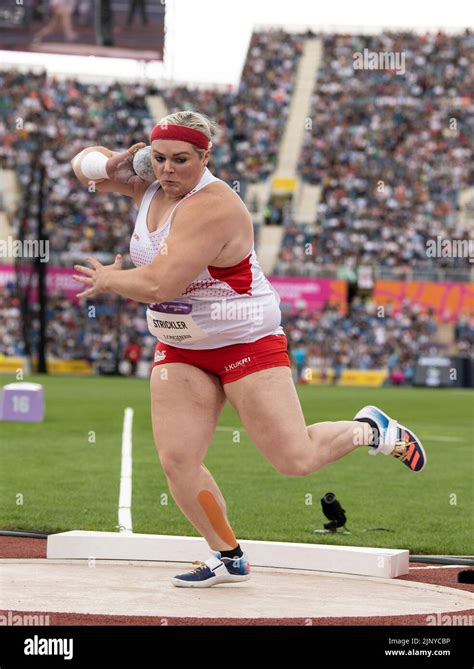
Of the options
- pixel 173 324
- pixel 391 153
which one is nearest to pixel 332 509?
pixel 173 324

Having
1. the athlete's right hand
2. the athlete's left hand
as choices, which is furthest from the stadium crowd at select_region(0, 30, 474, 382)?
the athlete's left hand

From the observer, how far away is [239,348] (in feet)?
22.0

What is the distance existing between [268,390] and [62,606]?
1.55 meters

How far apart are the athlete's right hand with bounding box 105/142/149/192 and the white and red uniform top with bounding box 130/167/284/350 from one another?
0.16 m

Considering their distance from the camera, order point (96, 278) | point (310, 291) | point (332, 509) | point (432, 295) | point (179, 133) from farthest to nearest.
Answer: point (310, 291) < point (432, 295) < point (332, 509) < point (179, 133) < point (96, 278)

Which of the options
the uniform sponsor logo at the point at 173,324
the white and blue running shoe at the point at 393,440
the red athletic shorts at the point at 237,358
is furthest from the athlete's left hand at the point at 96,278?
the white and blue running shoe at the point at 393,440

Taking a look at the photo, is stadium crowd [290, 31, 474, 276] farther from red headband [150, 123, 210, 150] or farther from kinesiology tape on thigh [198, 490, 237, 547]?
red headband [150, 123, 210, 150]

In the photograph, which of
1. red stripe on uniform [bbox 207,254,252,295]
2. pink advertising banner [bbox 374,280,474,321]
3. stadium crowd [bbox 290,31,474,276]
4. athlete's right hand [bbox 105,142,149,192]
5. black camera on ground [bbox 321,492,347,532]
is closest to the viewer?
red stripe on uniform [bbox 207,254,252,295]

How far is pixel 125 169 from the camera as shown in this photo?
270 inches

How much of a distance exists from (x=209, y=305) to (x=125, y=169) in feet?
3.08

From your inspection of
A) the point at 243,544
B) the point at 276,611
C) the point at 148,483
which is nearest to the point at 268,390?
the point at 276,611

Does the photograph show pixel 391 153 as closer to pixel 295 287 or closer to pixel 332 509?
pixel 295 287

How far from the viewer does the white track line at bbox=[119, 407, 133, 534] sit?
33.2 ft

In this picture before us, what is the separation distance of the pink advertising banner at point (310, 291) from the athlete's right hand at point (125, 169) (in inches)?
1504
